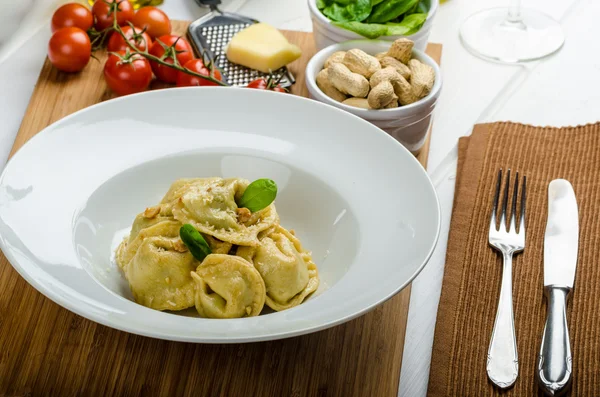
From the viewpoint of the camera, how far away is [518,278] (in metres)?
1.74

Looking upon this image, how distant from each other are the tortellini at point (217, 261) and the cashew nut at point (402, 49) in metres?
0.77

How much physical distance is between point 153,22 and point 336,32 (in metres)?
0.68

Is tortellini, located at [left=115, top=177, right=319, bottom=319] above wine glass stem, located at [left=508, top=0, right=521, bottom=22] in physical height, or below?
above

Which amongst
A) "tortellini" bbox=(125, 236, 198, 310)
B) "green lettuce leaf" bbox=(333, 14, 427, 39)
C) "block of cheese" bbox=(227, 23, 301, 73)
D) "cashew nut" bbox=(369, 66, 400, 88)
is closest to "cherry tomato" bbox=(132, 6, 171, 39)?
"block of cheese" bbox=(227, 23, 301, 73)

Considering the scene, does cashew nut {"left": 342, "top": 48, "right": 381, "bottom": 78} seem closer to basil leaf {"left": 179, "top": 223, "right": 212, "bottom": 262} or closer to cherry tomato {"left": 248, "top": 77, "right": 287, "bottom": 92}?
cherry tomato {"left": 248, "top": 77, "right": 287, "bottom": 92}

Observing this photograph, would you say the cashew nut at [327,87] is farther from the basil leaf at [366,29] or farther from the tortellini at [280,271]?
the tortellini at [280,271]

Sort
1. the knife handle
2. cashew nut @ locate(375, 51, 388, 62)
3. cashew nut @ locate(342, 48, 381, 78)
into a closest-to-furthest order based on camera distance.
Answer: the knife handle → cashew nut @ locate(342, 48, 381, 78) → cashew nut @ locate(375, 51, 388, 62)

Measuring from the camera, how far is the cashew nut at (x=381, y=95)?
195cm

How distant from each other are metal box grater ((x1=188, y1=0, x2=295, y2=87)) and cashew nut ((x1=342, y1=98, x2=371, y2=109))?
368mm

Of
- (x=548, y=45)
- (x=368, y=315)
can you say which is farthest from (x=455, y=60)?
(x=368, y=315)

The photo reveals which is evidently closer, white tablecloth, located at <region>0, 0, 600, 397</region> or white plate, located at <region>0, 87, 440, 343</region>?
white plate, located at <region>0, 87, 440, 343</region>

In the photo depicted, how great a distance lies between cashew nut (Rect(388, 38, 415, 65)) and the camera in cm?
212

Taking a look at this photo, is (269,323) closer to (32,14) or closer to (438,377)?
(438,377)

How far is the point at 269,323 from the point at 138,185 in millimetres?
635
